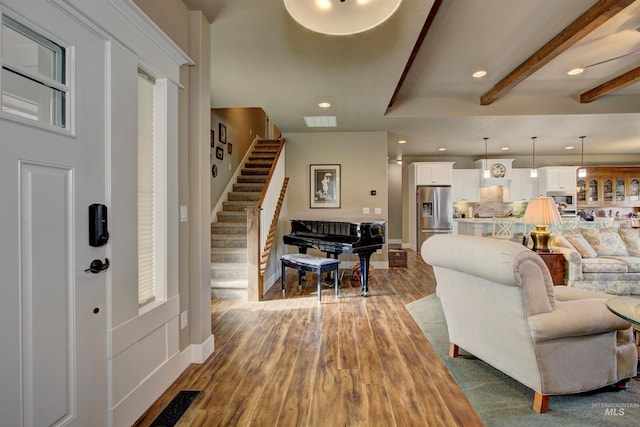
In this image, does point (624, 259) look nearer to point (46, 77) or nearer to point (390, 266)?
point (390, 266)

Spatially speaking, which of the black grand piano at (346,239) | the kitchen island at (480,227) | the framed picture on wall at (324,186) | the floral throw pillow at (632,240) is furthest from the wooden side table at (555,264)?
the framed picture on wall at (324,186)

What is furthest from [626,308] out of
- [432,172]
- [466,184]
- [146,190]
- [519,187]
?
[519,187]

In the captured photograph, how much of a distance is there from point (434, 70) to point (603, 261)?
3309 millimetres

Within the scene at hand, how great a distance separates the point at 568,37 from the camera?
9.75ft

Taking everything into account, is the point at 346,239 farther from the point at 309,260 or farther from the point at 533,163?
the point at 533,163

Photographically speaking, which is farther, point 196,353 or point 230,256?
point 230,256

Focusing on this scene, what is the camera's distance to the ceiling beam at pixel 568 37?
2512 millimetres

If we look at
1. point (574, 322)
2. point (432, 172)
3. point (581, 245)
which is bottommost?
point (574, 322)

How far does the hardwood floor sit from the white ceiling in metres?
2.70

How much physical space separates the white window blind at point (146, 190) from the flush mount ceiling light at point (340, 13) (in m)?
1.03

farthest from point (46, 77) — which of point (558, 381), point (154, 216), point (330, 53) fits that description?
point (558, 381)

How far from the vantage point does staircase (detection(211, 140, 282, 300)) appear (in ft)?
13.9

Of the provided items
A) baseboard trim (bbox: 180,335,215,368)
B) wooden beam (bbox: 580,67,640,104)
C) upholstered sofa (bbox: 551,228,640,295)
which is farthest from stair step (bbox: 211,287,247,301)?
wooden beam (bbox: 580,67,640,104)

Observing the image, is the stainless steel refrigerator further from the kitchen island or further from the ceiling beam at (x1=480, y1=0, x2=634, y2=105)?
the ceiling beam at (x1=480, y1=0, x2=634, y2=105)
